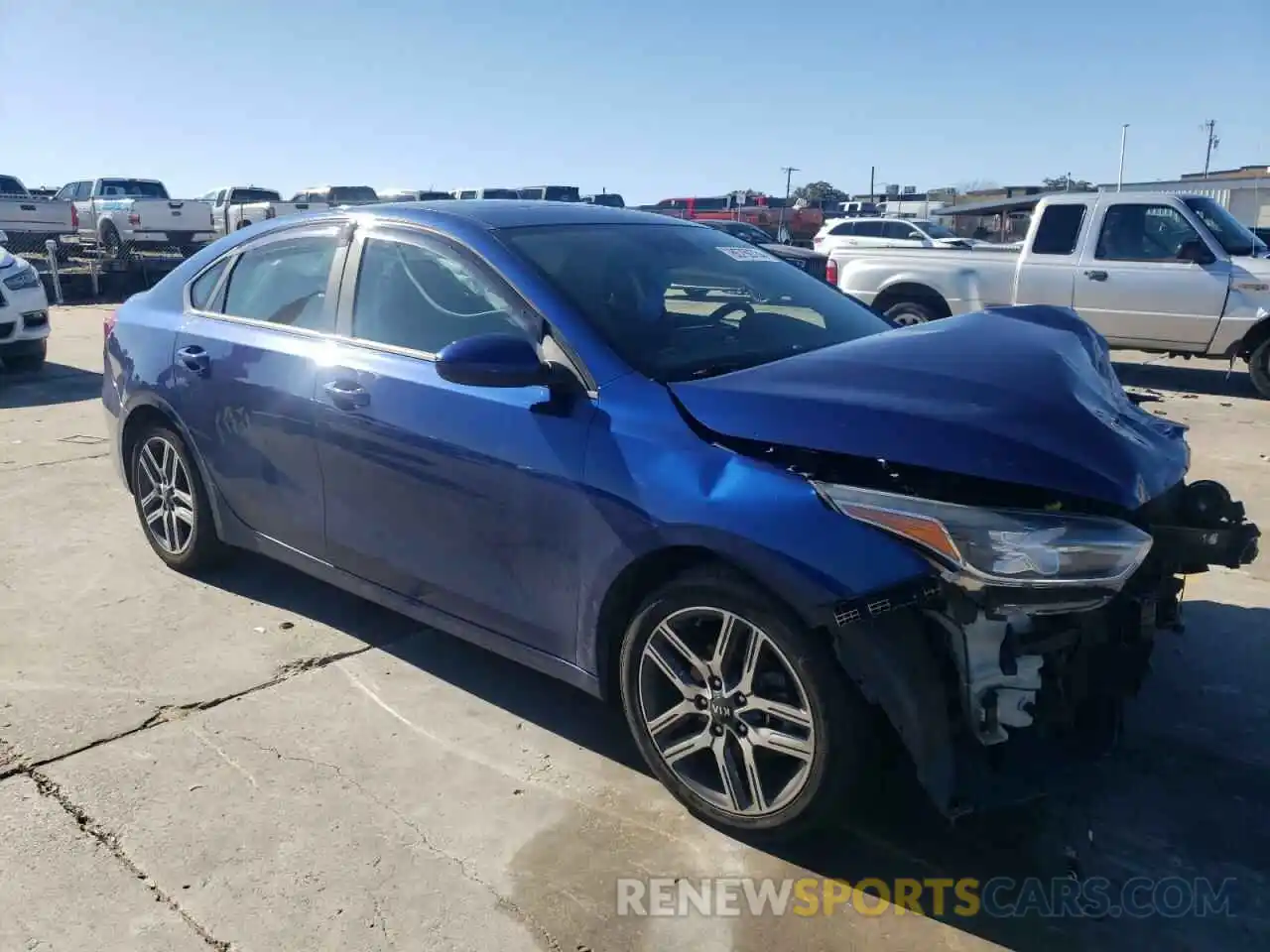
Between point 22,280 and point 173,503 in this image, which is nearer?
point 173,503

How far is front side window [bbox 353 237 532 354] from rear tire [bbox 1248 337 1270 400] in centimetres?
869

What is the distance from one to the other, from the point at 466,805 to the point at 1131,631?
199 centimetres

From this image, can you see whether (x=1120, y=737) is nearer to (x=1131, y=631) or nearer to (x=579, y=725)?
(x=1131, y=631)

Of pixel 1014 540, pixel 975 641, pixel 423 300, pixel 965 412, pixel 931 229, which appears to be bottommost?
pixel 975 641

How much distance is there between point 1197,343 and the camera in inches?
379

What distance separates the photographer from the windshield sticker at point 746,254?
4.08 metres

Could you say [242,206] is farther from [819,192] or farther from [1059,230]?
[819,192]

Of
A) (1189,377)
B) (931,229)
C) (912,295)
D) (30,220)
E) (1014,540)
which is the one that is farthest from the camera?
(931,229)

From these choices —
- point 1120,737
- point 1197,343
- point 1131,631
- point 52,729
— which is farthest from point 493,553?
point 1197,343

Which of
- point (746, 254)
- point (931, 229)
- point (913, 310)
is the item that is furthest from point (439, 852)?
point (931, 229)

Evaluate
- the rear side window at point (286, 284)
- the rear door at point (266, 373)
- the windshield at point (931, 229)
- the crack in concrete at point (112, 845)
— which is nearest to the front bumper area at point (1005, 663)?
the crack in concrete at point (112, 845)

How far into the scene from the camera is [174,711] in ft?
11.8

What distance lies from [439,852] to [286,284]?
7.97ft

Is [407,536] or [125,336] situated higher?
[125,336]
